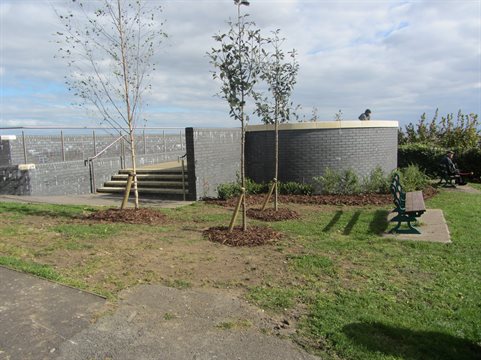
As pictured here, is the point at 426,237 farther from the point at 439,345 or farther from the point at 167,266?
the point at 167,266

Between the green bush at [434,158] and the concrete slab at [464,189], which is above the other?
the green bush at [434,158]

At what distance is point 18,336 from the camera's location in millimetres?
3469

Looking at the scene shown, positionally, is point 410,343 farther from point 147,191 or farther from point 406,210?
point 147,191

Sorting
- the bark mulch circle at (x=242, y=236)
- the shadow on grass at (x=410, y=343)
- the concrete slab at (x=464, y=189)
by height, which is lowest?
the shadow on grass at (x=410, y=343)

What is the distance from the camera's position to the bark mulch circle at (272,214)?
8742 mm

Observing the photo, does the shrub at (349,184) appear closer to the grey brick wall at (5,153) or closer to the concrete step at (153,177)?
the concrete step at (153,177)

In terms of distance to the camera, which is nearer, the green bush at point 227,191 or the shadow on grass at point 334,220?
the shadow on grass at point 334,220

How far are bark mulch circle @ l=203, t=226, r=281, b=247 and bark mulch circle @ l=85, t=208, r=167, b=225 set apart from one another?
1424 mm

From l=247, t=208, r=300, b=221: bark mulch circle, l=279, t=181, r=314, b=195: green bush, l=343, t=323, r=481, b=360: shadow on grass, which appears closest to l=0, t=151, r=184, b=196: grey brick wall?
l=279, t=181, r=314, b=195: green bush

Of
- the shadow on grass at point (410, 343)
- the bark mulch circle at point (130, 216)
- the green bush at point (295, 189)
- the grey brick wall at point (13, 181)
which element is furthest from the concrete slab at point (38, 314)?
the green bush at point (295, 189)

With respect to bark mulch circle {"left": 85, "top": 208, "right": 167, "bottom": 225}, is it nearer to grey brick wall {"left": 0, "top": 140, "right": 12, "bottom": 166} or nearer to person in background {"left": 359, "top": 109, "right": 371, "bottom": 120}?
grey brick wall {"left": 0, "top": 140, "right": 12, "bottom": 166}

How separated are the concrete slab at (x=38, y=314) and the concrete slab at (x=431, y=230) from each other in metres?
5.13

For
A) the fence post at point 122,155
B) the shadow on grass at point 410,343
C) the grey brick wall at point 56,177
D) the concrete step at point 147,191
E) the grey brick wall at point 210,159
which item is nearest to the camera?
the shadow on grass at point 410,343

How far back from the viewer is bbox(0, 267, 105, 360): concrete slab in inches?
131
